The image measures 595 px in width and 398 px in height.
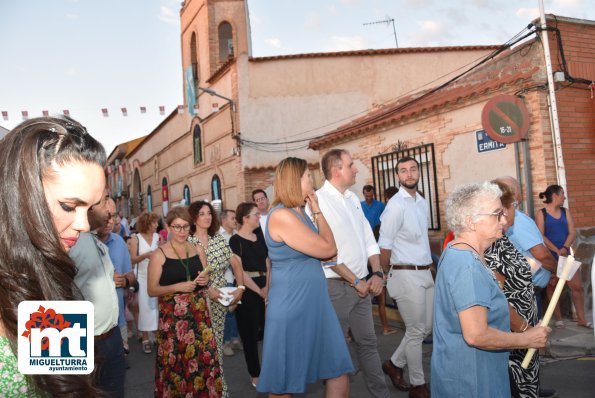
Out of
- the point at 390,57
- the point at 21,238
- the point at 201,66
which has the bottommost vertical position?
the point at 21,238

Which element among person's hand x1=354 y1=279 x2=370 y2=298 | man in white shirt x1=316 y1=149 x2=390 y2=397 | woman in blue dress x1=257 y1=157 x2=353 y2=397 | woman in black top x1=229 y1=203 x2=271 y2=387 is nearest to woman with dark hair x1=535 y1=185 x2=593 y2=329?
man in white shirt x1=316 y1=149 x2=390 y2=397

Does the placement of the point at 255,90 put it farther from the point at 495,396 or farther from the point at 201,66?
the point at 495,396

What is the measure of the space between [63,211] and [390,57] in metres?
19.2

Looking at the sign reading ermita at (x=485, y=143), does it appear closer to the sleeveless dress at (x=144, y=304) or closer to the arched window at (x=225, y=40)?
the sleeveless dress at (x=144, y=304)

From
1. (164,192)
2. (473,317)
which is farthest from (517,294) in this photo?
(164,192)

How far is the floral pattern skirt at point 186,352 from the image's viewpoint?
4543 millimetres

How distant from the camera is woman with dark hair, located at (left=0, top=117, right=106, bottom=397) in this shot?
3.90ft

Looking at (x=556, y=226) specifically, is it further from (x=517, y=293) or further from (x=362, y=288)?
(x=517, y=293)

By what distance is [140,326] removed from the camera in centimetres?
779

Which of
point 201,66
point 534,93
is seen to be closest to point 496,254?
point 534,93

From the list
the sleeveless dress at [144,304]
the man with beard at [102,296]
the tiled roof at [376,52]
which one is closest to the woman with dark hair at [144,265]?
the sleeveless dress at [144,304]

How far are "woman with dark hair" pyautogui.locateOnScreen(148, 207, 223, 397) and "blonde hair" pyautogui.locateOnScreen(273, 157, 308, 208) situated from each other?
1.36m

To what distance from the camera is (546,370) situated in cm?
574

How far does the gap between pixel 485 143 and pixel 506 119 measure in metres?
1.12
